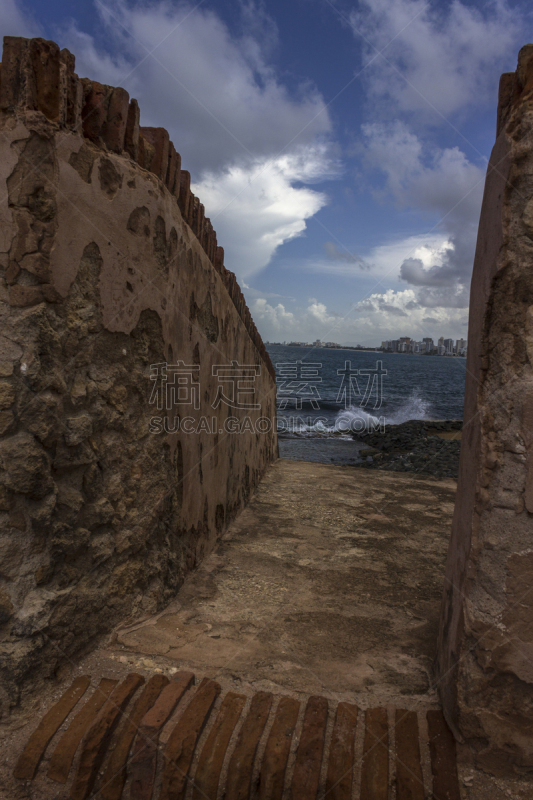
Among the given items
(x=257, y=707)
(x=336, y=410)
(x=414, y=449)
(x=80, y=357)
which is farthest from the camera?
(x=336, y=410)

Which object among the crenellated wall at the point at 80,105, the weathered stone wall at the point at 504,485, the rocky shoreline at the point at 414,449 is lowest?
the rocky shoreline at the point at 414,449

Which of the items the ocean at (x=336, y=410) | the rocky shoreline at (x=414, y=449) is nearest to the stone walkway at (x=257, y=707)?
the rocky shoreline at (x=414, y=449)

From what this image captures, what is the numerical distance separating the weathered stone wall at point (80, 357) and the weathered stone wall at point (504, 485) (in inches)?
53.0

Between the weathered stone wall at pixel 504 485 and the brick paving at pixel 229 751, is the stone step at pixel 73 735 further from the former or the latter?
the weathered stone wall at pixel 504 485

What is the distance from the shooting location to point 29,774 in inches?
56.8

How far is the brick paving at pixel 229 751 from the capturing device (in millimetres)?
1451

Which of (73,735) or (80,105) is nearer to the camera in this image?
(73,735)

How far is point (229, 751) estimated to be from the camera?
154 centimetres

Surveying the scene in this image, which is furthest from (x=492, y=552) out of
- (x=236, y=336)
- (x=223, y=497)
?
(x=236, y=336)

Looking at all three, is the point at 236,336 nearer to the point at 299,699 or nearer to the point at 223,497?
the point at 223,497

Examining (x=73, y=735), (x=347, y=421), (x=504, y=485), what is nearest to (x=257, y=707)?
(x=73, y=735)

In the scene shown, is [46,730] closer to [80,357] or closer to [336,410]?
[80,357]

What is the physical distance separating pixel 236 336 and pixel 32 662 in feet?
9.21

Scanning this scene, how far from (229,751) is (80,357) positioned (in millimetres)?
1431
